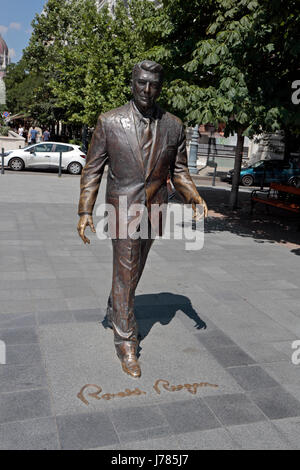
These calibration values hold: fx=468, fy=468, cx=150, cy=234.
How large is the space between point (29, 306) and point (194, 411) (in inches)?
98.0

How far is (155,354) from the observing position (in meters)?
4.26

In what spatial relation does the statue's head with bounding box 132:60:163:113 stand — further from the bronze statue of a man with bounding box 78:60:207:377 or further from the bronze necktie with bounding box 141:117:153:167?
the bronze necktie with bounding box 141:117:153:167

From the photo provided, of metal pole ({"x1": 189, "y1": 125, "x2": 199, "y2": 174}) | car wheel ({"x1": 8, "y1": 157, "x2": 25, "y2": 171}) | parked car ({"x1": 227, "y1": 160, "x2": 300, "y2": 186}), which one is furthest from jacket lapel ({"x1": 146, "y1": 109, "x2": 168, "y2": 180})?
metal pole ({"x1": 189, "y1": 125, "x2": 199, "y2": 174})

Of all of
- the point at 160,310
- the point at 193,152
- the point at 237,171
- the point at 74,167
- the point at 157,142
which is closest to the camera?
the point at 157,142

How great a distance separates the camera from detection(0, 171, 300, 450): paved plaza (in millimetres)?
3125

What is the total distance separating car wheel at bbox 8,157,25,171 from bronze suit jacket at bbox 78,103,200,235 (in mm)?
17364

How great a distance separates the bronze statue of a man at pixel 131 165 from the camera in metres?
3.71

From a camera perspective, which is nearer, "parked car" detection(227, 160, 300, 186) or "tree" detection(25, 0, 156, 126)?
"tree" detection(25, 0, 156, 126)

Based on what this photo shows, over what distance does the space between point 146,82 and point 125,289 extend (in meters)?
1.68

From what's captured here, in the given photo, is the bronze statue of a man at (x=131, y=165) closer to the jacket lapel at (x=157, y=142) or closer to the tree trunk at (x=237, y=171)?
the jacket lapel at (x=157, y=142)

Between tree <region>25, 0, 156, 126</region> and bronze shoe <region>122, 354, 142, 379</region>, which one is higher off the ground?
tree <region>25, 0, 156, 126</region>

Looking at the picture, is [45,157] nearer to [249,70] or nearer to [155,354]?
[249,70]

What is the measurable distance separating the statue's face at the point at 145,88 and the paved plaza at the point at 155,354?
7.17 ft

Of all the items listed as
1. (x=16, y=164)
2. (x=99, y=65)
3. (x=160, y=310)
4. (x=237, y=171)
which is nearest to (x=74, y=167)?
(x=16, y=164)
